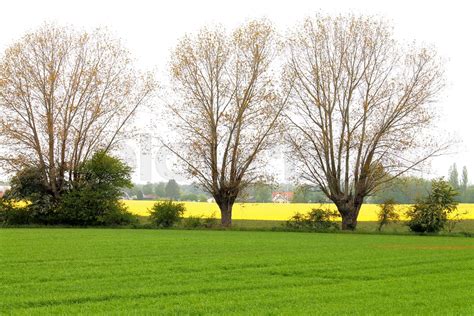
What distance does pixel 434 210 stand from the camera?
45.7m

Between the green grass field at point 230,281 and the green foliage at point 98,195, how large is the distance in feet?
76.8

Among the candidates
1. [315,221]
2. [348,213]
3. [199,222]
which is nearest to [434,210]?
[348,213]

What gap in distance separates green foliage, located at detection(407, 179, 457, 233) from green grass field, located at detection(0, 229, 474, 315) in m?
18.6

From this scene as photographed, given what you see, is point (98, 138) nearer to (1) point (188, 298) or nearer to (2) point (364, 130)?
(2) point (364, 130)

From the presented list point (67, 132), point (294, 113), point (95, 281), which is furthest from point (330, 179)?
point (95, 281)

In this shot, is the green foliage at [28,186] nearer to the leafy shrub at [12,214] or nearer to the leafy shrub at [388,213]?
the leafy shrub at [12,214]

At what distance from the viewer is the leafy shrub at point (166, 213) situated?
50.8 metres

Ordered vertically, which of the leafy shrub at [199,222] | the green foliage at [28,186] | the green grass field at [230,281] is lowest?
the green grass field at [230,281]

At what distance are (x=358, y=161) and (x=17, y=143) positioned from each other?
25501 millimetres

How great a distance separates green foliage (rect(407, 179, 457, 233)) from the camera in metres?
45.7

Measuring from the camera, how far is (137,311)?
12.1m

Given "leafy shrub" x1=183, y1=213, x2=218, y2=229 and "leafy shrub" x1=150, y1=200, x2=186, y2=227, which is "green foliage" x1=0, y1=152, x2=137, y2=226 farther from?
"leafy shrub" x1=183, y1=213, x2=218, y2=229

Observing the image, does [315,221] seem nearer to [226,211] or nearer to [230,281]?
[226,211]

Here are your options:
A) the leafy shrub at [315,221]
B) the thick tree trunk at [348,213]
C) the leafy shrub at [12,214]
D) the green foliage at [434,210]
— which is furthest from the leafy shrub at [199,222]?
the green foliage at [434,210]
